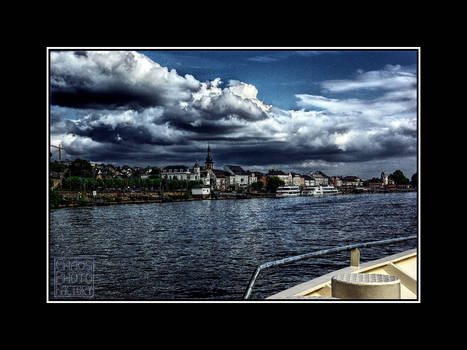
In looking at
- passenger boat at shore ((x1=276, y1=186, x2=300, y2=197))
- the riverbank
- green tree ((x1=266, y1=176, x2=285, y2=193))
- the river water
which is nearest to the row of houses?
green tree ((x1=266, y1=176, x2=285, y2=193))

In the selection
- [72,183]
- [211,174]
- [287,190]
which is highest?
[211,174]

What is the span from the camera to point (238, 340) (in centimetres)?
297

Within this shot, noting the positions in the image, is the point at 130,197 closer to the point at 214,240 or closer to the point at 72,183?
the point at 214,240

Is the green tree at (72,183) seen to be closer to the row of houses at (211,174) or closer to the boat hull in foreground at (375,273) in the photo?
the row of houses at (211,174)

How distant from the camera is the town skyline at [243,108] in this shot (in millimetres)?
4859

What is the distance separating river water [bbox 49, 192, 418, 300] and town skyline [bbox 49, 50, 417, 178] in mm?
1295

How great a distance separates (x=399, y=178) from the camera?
5.34 m

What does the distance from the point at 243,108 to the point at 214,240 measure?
294 inches

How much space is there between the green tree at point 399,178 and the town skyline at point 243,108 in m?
0.12

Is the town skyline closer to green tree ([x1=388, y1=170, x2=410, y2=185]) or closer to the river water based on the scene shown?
green tree ([x1=388, y1=170, x2=410, y2=185])

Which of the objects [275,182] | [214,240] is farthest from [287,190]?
[214,240]

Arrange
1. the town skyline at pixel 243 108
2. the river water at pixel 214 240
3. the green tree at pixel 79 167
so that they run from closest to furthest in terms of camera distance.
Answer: the town skyline at pixel 243 108, the green tree at pixel 79 167, the river water at pixel 214 240

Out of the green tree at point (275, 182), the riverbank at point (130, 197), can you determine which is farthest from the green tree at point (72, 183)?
the green tree at point (275, 182)
